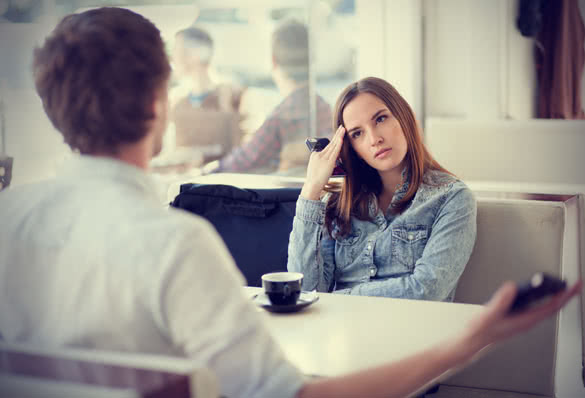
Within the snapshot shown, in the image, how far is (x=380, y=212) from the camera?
1890 mm

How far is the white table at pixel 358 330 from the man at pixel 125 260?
22 cm

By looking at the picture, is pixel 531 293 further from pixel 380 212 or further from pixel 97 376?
pixel 380 212

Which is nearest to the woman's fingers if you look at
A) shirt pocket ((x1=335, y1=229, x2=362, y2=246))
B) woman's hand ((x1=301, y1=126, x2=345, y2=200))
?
woman's hand ((x1=301, y1=126, x2=345, y2=200))

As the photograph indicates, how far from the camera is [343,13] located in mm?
4973

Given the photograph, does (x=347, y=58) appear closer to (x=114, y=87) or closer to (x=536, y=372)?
(x=536, y=372)

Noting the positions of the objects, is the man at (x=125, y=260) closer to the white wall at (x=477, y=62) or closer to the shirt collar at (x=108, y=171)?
the shirt collar at (x=108, y=171)

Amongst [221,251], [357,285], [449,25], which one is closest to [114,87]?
[221,251]

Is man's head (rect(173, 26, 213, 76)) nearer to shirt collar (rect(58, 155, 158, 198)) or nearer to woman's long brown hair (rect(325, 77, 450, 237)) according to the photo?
woman's long brown hair (rect(325, 77, 450, 237))

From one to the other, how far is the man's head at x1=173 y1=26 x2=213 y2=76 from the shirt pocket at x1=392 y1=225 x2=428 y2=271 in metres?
4.23

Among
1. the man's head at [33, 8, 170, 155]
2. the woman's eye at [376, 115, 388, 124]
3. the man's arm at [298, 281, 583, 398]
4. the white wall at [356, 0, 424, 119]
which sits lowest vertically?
the man's arm at [298, 281, 583, 398]

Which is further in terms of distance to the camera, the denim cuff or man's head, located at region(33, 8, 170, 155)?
the denim cuff

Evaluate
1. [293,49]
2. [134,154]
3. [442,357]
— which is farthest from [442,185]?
[293,49]

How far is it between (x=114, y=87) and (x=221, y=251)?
24 centimetres

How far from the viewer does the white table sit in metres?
1.06
